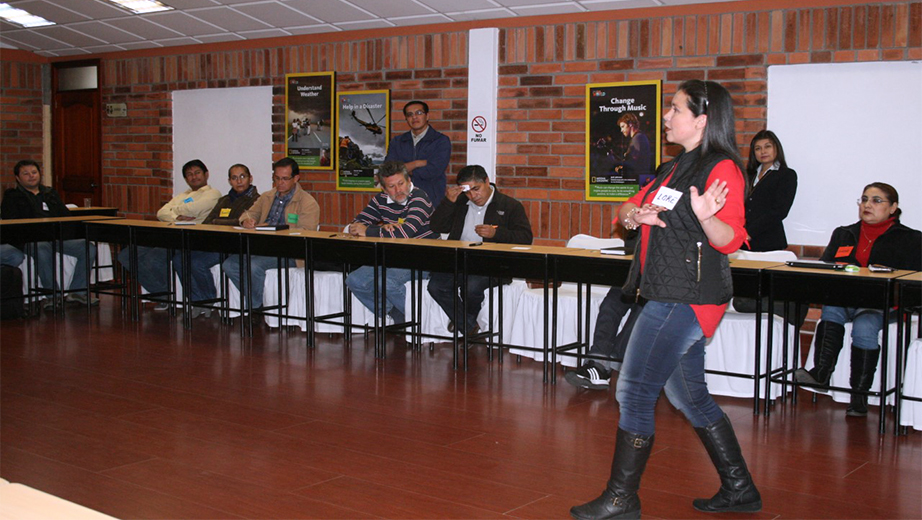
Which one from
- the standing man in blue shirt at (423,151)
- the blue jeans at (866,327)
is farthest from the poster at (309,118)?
the blue jeans at (866,327)

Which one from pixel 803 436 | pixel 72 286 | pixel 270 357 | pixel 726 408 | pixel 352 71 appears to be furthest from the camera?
pixel 352 71

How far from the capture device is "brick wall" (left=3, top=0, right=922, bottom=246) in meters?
5.93

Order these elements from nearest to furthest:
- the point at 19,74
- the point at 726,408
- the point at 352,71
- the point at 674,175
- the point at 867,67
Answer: the point at 674,175
the point at 726,408
the point at 867,67
the point at 352,71
the point at 19,74

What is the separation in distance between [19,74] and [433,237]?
6890 millimetres

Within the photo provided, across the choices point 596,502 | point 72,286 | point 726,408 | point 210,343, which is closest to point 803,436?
point 726,408

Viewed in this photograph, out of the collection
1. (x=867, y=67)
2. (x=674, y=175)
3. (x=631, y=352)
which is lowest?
(x=631, y=352)

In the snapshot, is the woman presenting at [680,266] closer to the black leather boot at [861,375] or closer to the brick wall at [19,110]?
the black leather boot at [861,375]

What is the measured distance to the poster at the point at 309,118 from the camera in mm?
8203

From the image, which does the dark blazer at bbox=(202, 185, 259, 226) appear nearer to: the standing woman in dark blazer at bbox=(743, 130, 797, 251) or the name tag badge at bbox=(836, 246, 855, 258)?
the standing woman in dark blazer at bbox=(743, 130, 797, 251)

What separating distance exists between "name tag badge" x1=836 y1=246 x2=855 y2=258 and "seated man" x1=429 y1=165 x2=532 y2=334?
186cm

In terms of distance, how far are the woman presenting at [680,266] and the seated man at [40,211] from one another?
19.1ft

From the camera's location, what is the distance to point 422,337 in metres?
5.84

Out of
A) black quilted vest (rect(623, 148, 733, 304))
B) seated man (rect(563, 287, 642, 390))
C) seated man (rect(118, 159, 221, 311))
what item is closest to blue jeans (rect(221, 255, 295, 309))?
seated man (rect(118, 159, 221, 311))

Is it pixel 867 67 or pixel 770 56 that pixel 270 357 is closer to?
pixel 770 56
